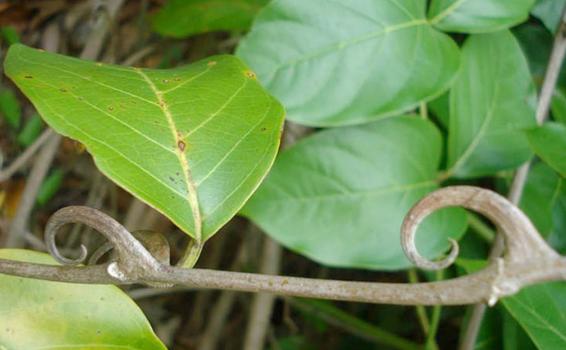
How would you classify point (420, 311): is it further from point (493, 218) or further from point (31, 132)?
point (31, 132)

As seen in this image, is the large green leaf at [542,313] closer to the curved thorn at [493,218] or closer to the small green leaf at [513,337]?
the small green leaf at [513,337]

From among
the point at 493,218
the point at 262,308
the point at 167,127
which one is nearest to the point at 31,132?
the point at 262,308

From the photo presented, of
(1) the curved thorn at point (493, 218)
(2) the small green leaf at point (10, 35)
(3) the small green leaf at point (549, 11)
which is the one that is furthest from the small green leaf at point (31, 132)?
(1) the curved thorn at point (493, 218)

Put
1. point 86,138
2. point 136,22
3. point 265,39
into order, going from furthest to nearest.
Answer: point 136,22 → point 265,39 → point 86,138

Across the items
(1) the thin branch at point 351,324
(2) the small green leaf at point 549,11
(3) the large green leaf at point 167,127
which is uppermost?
(3) the large green leaf at point 167,127

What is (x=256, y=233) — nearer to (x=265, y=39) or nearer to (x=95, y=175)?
(x=95, y=175)

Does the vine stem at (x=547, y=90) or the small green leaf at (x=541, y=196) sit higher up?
the vine stem at (x=547, y=90)

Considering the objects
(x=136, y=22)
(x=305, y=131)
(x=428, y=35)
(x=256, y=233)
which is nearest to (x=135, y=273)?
(x=428, y=35)

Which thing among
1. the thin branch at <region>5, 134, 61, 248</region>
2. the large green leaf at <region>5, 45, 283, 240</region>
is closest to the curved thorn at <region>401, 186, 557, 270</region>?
the large green leaf at <region>5, 45, 283, 240</region>
